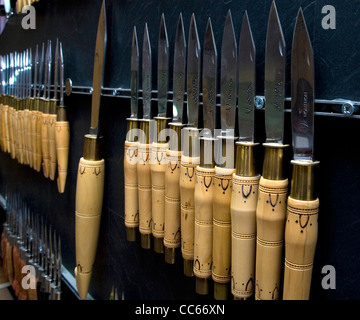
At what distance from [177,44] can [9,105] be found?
0.86 meters

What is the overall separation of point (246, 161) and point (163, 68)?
21 cm

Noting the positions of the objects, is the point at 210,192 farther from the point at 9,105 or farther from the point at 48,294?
the point at 9,105

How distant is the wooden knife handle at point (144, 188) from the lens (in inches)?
22.3

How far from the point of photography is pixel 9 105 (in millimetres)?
1206

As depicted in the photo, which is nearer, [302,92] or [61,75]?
[302,92]

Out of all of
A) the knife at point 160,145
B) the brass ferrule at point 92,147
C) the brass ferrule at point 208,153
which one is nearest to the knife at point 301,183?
the brass ferrule at point 208,153

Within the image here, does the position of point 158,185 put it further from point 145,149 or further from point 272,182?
point 272,182

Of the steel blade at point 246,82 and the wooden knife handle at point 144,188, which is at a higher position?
the steel blade at point 246,82

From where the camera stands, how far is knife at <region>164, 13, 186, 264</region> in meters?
0.51

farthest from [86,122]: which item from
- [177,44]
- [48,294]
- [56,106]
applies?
[48,294]

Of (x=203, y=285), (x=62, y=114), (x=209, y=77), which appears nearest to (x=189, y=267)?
(x=203, y=285)

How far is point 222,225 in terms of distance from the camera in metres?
0.44

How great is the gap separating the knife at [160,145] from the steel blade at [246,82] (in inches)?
5.5

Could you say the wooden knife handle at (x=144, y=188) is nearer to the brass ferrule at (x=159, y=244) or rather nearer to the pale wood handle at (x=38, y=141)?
the brass ferrule at (x=159, y=244)
